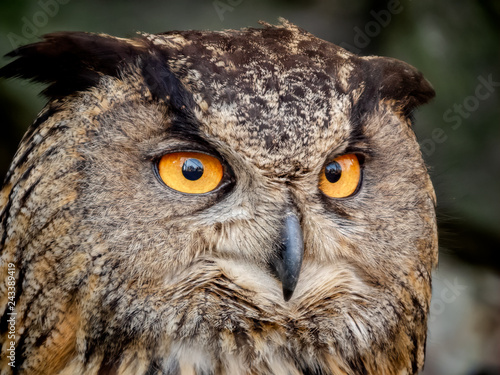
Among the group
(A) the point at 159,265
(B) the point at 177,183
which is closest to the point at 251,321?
(A) the point at 159,265

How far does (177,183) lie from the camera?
131 cm

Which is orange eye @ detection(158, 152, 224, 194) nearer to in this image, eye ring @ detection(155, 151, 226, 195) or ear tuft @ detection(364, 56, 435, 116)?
eye ring @ detection(155, 151, 226, 195)

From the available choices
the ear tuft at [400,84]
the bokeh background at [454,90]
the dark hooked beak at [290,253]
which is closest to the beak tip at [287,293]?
the dark hooked beak at [290,253]

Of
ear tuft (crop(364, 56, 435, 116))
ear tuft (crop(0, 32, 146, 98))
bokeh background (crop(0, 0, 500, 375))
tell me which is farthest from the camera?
bokeh background (crop(0, 0, 500, 375))

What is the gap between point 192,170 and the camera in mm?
1321

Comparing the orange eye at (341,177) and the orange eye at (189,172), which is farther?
the orange eye at (341,177)

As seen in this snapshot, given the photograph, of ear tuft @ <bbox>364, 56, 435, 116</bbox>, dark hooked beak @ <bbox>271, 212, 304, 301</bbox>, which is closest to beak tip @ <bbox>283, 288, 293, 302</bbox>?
dark hooked beak @ <bbox>271, 212, 304, 301</bbox>

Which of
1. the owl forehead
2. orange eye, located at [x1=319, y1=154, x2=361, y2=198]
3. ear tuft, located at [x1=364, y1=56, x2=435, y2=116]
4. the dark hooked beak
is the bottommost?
the dark hooked beak

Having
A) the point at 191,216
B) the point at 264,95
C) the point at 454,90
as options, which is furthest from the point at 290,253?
the point at 454,90

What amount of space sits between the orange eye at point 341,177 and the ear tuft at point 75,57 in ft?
1.82

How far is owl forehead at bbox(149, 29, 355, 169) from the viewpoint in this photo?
4.10 ft

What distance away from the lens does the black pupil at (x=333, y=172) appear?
4.68 ft

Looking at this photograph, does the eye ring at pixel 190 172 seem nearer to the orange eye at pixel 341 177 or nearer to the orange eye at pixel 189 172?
the orange eye at pixel 189 172

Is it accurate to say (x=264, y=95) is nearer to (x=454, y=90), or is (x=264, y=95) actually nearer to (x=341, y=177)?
(x=341, y=177)
